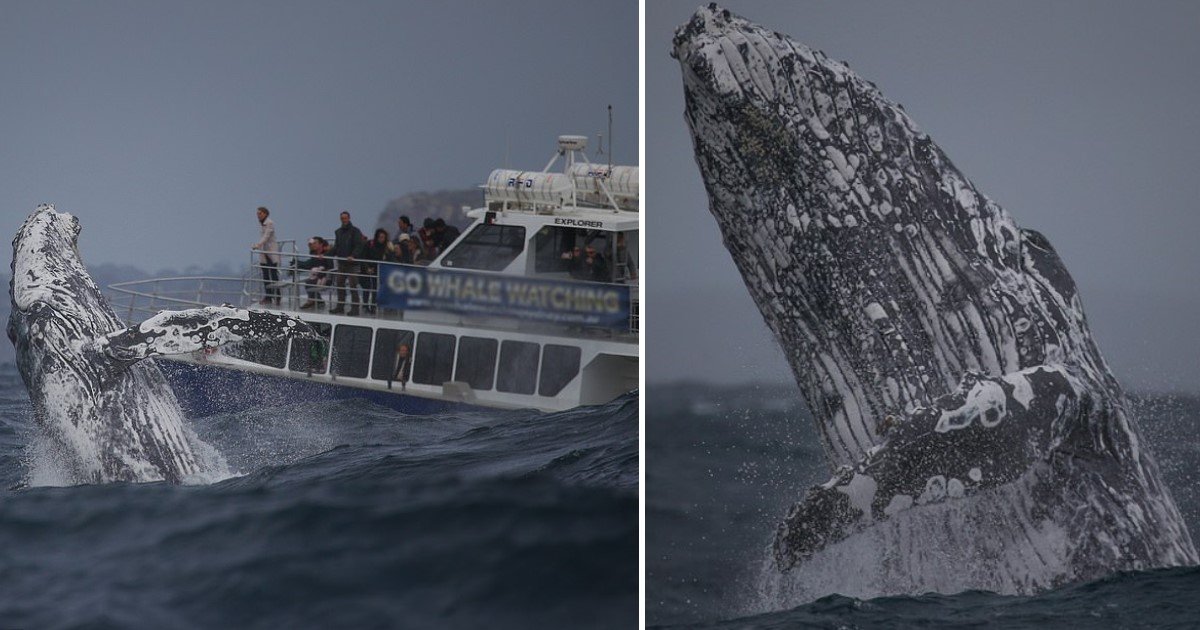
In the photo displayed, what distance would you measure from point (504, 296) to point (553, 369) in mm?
338

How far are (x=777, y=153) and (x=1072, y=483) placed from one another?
1.54 m

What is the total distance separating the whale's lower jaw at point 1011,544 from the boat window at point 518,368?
126cm

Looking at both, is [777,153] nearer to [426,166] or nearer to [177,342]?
[426,166]

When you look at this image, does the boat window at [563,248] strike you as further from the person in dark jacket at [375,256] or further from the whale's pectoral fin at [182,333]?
the whale's pectoral fin at [182,333]

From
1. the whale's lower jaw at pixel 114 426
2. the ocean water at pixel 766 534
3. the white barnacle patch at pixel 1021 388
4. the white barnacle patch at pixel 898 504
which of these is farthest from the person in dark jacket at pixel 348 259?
the white barnacle patch at pixel 1021 388

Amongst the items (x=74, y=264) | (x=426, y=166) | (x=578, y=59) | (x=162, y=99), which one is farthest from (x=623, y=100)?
(x=74, y=264)

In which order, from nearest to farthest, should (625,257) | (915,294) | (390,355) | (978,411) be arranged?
1. (978,411)
2. (915,294)
3. (390,355)
4. (625,257)

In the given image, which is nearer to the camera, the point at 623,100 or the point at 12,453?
the point at 12,453

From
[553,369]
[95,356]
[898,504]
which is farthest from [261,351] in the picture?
[898,504]

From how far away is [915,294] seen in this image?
5.26 m

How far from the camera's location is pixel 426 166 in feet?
18.4

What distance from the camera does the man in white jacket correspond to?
5.43 metres

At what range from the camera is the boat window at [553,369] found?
227 inches

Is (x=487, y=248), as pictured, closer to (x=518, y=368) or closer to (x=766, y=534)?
(x=518, y=368)
